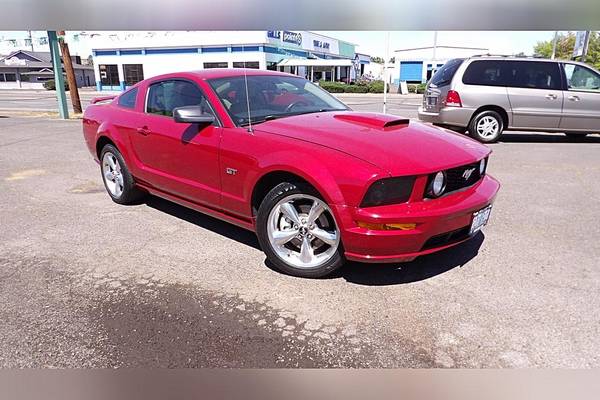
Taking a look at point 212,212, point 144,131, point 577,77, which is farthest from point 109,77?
point 212,212

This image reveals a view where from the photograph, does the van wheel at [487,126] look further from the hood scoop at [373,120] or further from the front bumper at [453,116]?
the hood scoop at [373,120]

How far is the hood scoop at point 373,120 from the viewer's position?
339 cm

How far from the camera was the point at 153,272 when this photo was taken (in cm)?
336

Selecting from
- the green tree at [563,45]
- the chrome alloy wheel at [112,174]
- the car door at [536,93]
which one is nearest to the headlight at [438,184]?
the green tree at [563,45]

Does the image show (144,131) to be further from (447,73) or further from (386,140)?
(447,73)

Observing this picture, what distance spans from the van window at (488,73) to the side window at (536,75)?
179mm

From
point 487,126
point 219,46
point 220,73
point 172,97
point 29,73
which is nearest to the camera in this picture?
point 219,46

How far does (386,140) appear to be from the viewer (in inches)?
120

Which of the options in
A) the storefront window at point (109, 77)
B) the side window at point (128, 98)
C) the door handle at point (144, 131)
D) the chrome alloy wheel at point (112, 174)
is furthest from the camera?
the storefront window at point (109, 77)

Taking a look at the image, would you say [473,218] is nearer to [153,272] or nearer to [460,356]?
[460,356]

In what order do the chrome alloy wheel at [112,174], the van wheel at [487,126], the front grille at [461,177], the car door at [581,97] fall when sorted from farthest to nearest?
the van wheel at [487,126], the car door at [581,97], the chrome alloy wheel at [112,174], the front grille at [461,177]

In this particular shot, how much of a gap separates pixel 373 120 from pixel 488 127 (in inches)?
272

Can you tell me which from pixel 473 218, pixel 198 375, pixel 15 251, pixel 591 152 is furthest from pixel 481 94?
pixel 198 375

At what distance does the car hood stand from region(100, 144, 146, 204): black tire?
213cm
